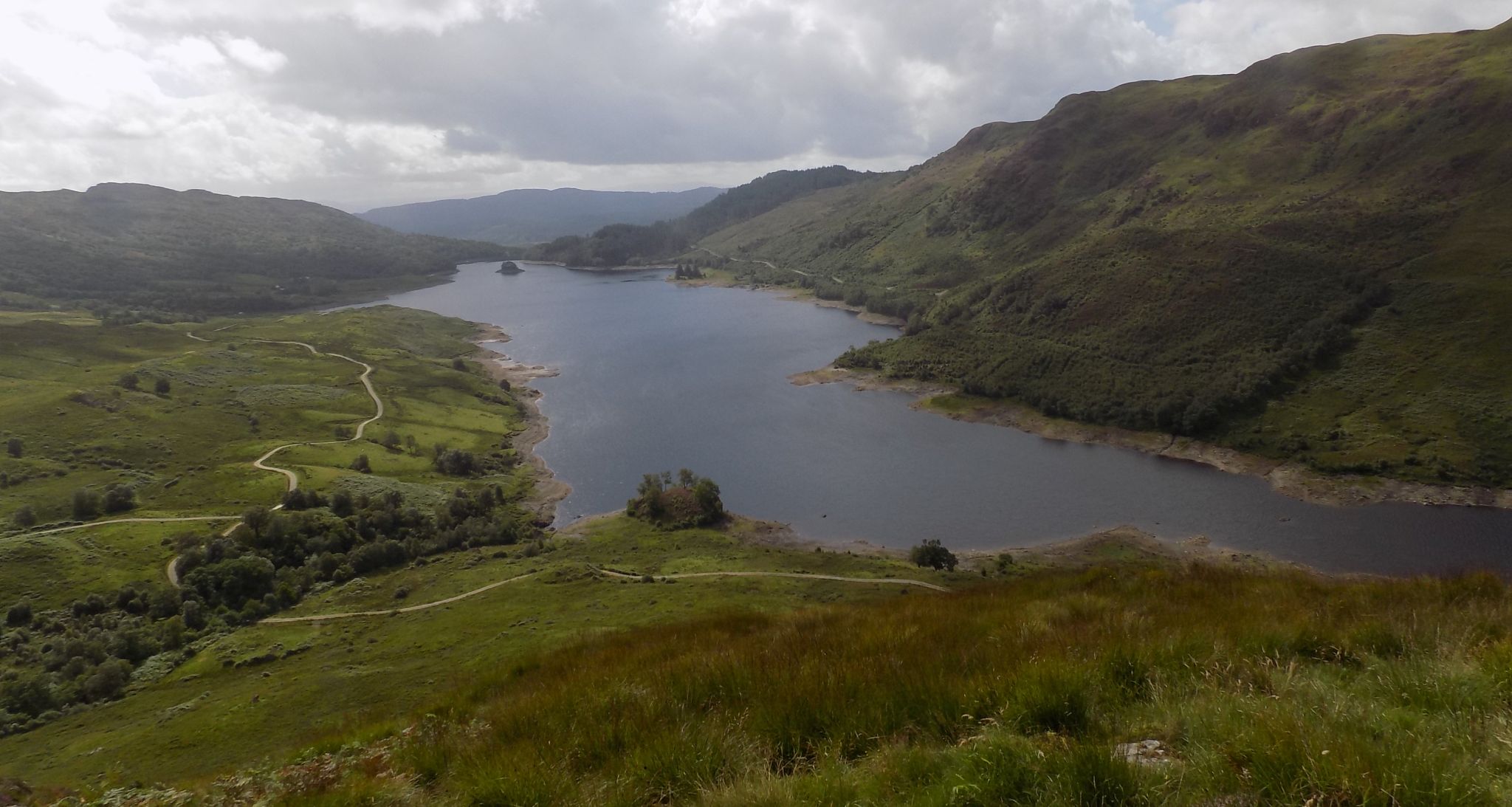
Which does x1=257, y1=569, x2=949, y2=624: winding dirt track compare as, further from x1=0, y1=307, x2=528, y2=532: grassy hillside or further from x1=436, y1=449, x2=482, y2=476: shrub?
x1=436, y1=449, x2=482, y2=476: shrub

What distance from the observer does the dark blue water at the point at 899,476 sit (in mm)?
57844

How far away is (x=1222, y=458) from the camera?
7325 centimetres

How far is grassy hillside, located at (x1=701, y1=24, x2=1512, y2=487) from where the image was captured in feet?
241

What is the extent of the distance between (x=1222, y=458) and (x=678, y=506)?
55.4 meters

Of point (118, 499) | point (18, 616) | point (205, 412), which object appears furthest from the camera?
point (205, 412)

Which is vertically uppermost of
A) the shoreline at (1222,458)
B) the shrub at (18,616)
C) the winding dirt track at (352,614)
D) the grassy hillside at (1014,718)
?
the grassy hillside at (1014,718)

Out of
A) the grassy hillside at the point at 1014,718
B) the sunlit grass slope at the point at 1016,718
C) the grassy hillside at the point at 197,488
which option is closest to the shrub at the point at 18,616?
the grassy hillside at the point at 197,488

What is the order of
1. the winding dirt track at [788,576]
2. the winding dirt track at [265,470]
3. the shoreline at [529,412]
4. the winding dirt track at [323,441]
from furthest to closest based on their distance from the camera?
the shoreline at [529,412], the winding dirt track at [323,441], the winding dirt track at [265,470], the winding dirt track at [788,576]

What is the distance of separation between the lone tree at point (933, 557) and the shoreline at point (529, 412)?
120 ft

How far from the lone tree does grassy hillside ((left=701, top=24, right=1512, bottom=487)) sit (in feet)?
133

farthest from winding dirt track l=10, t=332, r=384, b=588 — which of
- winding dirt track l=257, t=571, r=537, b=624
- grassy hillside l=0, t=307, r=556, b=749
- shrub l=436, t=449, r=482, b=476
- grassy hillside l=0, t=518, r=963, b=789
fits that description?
shrub l=436, t=449, r=482, b=476

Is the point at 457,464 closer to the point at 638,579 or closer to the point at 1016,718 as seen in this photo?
the point at 638,579

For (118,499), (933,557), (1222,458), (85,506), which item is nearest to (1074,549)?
(933,557)

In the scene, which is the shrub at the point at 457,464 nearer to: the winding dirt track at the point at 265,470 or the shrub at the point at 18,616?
the winding dirt track at the point at 265,470
